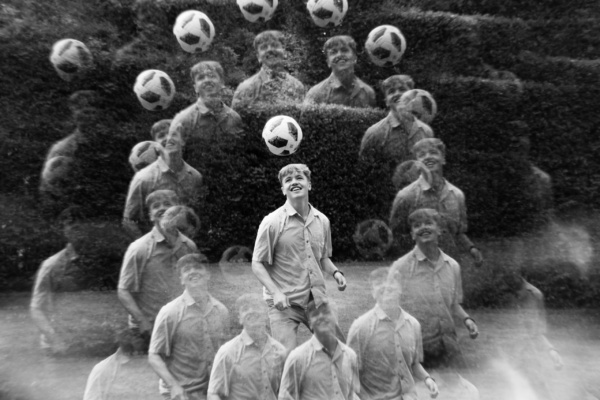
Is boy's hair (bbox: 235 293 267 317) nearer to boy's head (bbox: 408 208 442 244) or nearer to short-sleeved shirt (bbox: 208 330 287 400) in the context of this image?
short-sleeved shirt (bbox: 208 330 287 400)

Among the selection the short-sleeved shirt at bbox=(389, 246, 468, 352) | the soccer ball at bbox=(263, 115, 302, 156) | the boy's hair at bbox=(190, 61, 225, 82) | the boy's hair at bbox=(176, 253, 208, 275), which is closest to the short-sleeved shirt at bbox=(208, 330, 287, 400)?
the boy's hair at bbox=(176, 253, 208, 275)

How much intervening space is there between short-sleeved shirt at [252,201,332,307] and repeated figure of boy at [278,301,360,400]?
6.9 inches

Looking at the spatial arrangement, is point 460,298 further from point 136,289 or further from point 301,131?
point 136,289

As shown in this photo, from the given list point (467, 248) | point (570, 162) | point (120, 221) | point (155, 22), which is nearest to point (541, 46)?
point (570, 162)

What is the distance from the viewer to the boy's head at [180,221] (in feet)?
21.5

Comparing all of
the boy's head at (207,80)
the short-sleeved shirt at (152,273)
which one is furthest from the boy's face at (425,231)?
the boy's head at (207,80)

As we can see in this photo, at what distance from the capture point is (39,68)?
773 centimetres

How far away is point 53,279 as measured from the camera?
6.92 m

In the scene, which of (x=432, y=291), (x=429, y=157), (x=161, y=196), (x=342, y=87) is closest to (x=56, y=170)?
(x=161, y=196)

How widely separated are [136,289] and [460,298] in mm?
1868

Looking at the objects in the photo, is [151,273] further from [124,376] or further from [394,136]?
[394,136]

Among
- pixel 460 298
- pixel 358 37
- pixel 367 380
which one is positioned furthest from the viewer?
pixel 358 37

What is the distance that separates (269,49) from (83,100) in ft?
4.24

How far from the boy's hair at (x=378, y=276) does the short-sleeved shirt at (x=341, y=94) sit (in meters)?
1.29
